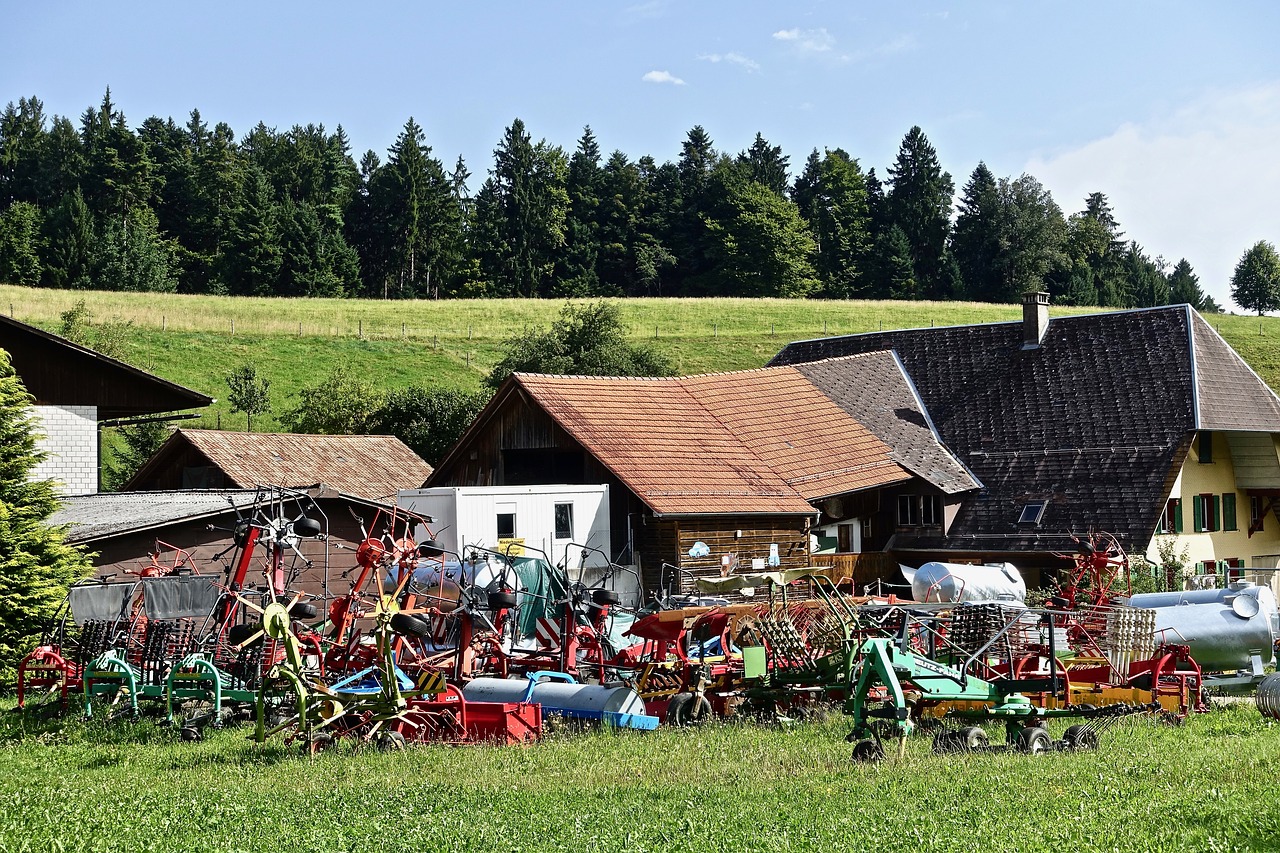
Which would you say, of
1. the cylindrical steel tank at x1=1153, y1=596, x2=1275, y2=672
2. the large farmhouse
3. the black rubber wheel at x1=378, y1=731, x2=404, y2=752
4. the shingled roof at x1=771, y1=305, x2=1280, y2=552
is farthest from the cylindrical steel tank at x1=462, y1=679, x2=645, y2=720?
the shingled roof at x1=771, y1=305, x2=1280, y2=552

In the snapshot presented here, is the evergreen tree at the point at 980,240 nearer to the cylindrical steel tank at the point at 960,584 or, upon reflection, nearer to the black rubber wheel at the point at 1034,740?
the cylindrical steel tank at the point at 960,584

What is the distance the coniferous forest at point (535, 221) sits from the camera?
101 m

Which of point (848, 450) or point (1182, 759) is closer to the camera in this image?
point (1182, 759)

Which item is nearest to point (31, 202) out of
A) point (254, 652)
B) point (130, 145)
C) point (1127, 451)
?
point (130, 145)

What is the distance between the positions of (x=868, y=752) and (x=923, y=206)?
107839 millimetres

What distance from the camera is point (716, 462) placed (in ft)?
111

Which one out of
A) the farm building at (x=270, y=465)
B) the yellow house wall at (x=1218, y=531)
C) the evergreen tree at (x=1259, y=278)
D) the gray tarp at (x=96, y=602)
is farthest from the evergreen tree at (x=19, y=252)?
the evergreen tree at (x=1259, y=278)

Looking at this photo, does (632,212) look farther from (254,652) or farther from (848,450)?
(254,652)

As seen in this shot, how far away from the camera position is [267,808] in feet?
33.8

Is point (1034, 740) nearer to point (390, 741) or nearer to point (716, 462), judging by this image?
point (390, 741)

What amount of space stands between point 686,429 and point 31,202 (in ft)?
279

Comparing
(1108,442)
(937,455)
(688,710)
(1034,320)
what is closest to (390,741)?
(688,710)

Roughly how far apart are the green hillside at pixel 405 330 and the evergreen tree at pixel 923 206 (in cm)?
1664

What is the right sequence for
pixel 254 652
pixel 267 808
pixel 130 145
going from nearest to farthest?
pixel 267 808 < pixel 254 652 < pixel 130 145
